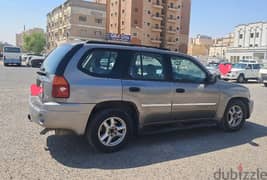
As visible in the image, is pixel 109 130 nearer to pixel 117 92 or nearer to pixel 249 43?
pixel 117 92

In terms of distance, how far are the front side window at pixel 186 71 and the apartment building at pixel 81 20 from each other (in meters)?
59.2

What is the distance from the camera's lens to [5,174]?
332 cm

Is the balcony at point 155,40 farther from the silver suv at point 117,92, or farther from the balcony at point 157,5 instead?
the silver suv at point 117,92

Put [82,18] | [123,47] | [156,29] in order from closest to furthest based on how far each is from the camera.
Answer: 1. [123,47]
2. [82,18]
3. [156,29]

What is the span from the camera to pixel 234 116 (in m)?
5.77

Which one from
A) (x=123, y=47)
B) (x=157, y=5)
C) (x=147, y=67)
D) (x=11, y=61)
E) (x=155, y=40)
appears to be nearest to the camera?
(x=123, y=47)

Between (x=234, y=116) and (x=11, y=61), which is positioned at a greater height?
(x=11, y=61)

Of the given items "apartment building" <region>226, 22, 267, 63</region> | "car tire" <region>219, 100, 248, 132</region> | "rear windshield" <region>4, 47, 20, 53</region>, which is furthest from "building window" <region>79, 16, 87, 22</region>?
"car tire" <region>219, 100, 248, 132</region>

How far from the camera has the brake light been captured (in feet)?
12.2

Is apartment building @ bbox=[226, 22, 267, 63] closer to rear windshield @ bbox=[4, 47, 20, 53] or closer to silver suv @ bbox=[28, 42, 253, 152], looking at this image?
rear windshield @ bbox=[4, 47, 20, 53]

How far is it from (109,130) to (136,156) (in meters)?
0.62

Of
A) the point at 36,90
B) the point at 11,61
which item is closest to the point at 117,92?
the point at 36,90

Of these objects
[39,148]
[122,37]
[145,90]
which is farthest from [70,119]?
[122,37]

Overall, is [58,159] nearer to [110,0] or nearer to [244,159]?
[244,159]
